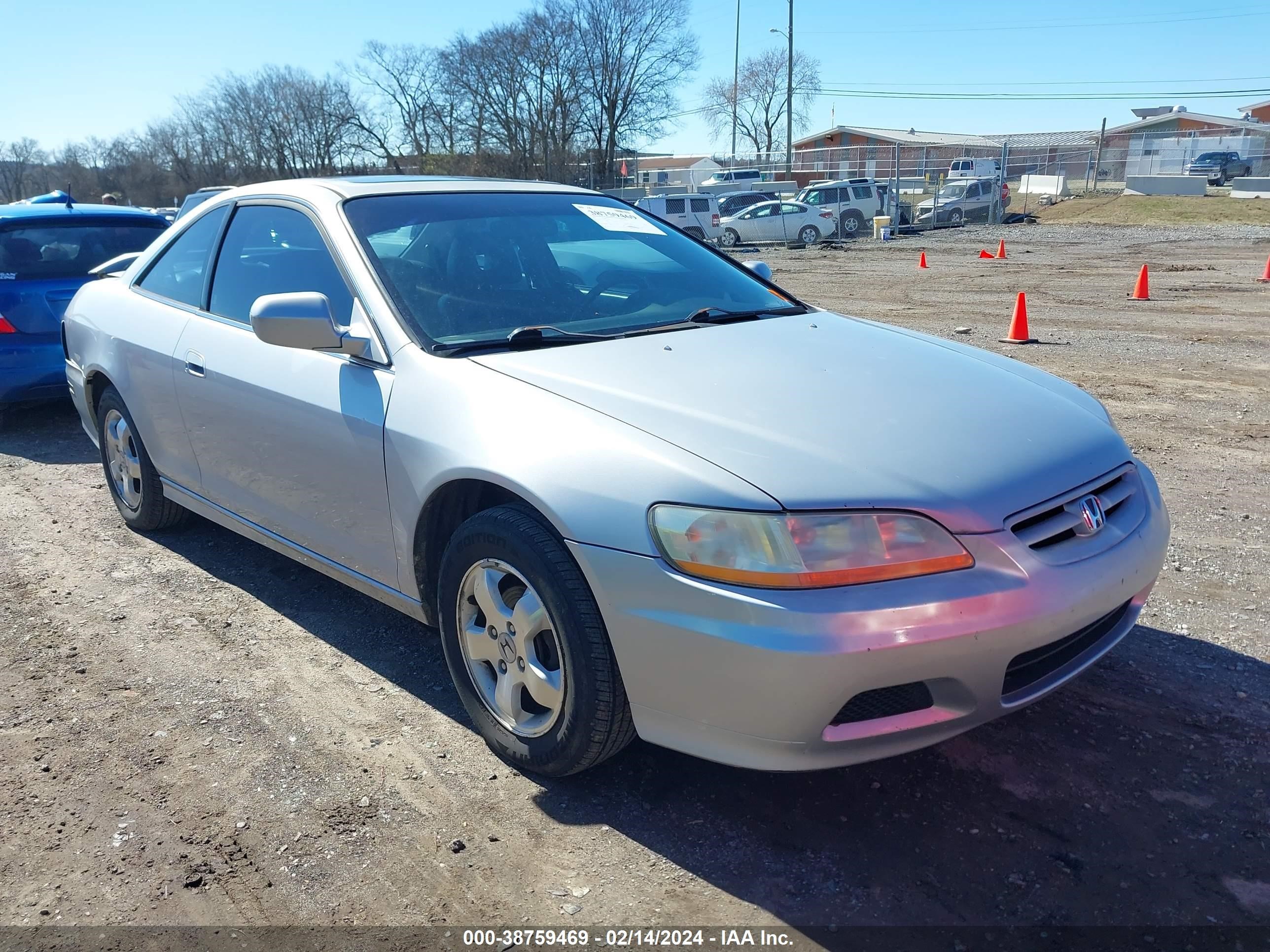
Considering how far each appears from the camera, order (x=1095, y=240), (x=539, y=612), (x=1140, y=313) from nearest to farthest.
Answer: (x=539, y=612) → (x=1140, y=313) → (x=1095, y=240)

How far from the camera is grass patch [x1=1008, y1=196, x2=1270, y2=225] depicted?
2798 cm

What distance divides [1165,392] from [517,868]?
22.7 ft

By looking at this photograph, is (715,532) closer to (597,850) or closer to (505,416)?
(505,416)

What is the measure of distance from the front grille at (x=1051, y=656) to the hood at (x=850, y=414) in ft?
1.21

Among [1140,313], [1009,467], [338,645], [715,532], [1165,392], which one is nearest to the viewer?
[715,532]

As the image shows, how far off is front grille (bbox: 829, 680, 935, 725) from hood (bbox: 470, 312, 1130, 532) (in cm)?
40

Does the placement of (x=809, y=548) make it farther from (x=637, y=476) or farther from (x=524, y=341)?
(x=524, y=341)

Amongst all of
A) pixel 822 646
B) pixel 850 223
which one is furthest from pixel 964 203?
pixel 822 646

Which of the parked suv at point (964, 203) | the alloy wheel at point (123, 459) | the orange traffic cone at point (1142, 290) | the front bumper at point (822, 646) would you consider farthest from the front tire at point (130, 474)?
the parked suv at point (964, 203)

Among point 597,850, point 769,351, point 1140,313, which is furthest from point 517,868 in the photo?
point 1140,313

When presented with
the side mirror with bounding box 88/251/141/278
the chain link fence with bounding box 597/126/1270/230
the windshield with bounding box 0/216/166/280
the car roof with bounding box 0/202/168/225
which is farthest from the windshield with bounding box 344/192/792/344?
the chain link fence with bounding box 597/126/1270/230

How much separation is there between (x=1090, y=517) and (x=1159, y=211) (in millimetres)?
32651

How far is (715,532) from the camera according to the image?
2.28m

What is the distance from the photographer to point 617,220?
4.08 metres
